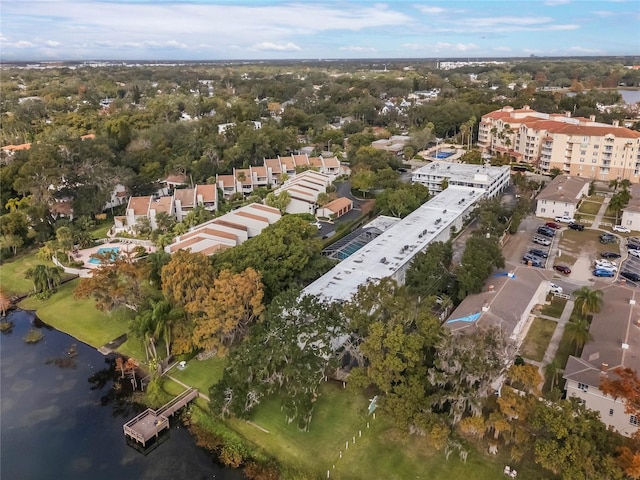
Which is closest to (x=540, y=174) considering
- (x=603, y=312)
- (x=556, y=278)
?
(x=556, y=278)

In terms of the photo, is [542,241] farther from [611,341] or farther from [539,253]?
[611,341]

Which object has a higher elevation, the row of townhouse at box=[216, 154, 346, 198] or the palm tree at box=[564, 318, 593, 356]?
the row of townhouse at box=[216, 154, 346, 198]

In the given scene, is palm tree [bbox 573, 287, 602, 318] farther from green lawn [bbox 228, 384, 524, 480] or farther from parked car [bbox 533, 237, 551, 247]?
parked car [bbox 533, 237, 551, 247]

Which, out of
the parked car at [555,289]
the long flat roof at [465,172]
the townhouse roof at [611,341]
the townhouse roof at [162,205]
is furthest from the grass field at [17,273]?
the long flat roof at [465,172]

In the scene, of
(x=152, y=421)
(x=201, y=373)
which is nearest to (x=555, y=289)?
(x=201, y=373)

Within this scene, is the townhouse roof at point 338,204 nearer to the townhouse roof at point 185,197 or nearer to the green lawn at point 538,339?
the townhouse roof at point 185,197

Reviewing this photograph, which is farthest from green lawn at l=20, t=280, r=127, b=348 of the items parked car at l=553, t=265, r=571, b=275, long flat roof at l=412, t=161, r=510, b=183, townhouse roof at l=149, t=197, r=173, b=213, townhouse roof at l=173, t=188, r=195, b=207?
long flat roof at l=412, t=161, r=510, b=183
